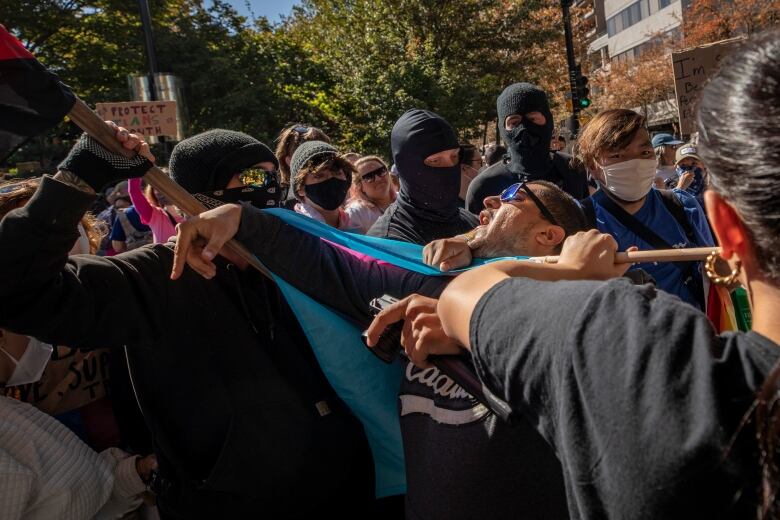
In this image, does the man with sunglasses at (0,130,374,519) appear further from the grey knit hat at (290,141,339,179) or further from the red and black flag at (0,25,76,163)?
the grey knit hat at (290,141,339,179)

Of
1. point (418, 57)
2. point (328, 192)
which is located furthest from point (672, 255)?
point (418, 57)

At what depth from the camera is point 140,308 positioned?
1868 mm

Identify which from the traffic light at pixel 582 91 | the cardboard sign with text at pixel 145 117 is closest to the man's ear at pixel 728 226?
the cardboard sign with text at pixel 145 117

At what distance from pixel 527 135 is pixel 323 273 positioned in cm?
281

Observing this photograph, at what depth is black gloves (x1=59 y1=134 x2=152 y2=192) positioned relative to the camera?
173cm

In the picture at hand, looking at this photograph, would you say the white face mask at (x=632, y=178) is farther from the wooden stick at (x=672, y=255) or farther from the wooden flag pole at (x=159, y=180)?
the wooden stick at (x=672, y=255)

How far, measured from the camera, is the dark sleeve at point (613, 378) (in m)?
0.80

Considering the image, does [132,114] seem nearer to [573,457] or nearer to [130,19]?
[573,457]

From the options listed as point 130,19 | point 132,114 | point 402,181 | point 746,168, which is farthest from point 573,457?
point 130,19

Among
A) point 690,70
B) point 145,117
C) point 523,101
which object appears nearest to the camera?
point 690,70

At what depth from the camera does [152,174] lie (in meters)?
1.83

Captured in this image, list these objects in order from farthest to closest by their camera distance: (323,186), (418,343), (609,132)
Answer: (323,186) → (609,132) → (418,343)

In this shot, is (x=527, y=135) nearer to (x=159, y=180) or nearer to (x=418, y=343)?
(x=159, y=180)

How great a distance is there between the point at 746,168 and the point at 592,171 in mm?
2445
